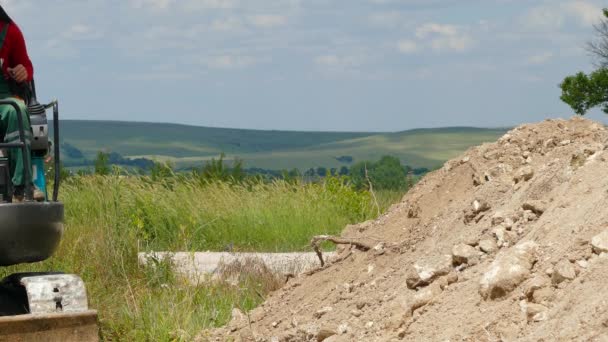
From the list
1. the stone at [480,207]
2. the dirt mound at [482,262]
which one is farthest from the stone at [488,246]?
the stone at [480,207]

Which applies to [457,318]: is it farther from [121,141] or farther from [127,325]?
[121,141]

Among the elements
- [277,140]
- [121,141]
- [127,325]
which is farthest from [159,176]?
[277,140]

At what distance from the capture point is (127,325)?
8.73 meters

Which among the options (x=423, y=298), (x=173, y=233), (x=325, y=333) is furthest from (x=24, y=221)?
(x=173, y=233)

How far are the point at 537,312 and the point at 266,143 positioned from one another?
415ft

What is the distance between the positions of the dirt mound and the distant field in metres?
80.8

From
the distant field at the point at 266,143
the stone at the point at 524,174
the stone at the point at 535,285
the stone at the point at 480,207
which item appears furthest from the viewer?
the distant field at the point at 266,143

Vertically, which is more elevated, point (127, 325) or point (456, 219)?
point (456, 219)

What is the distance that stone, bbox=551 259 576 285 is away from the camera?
624cm

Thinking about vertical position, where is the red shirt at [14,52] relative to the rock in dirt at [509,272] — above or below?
above

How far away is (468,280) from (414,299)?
1.16 feet

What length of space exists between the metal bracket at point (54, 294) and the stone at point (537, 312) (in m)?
2.88

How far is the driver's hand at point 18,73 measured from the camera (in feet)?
25.7

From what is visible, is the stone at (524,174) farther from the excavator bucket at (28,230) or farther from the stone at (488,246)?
the excavator bucket at (28,230)
